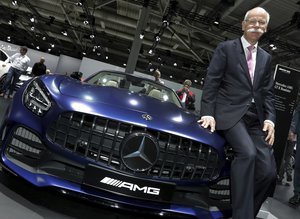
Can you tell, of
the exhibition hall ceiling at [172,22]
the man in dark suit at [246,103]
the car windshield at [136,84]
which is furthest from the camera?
the exhibition hall ceiling at [172,22]

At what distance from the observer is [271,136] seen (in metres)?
2.20

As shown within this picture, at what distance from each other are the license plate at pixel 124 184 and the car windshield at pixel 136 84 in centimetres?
162

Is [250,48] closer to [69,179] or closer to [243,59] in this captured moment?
[243,59]

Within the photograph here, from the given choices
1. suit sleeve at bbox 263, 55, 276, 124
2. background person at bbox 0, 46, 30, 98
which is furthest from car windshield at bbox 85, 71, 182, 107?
background person at bbox 0, 46, 30, 98

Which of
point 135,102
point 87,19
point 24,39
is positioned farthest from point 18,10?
point 135,102

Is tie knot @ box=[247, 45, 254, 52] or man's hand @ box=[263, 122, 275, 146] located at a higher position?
tie knot @ box=[247, 45, 254, 52]

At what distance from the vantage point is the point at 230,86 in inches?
86.1

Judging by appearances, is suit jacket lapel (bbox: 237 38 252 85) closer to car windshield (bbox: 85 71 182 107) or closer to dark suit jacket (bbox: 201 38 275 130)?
dark suit jacket (bbox: 201 38 275 130)

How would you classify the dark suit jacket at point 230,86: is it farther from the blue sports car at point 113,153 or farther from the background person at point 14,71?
the background person at point 14,71

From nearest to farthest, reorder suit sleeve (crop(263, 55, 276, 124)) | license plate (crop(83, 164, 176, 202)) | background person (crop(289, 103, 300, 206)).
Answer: license plate (crop(83, 164, 176, 202))
suit sleeve (crop(263, 55, 276, 124))
background person (crop(289, 103, 300, 206))

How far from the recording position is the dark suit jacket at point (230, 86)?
2129 millimetres

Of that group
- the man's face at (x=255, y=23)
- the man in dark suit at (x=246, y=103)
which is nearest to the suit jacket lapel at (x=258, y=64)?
the man in dark suit at (x=246, y=103)

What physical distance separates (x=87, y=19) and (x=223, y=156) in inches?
522

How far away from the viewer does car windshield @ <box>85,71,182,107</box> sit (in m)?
3.37
